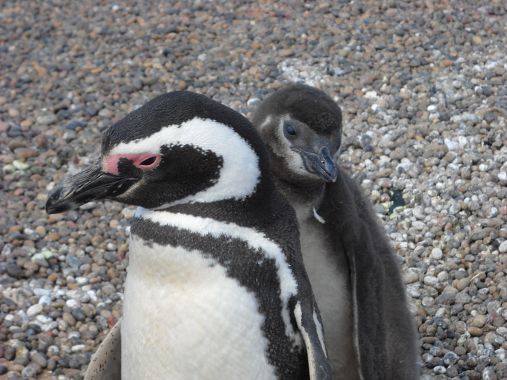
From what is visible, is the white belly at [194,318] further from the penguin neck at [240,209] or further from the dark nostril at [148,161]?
the dark nostril at [148,161]

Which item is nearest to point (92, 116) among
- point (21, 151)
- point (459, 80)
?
point (21, 151)

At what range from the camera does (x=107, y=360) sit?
321 centimetres

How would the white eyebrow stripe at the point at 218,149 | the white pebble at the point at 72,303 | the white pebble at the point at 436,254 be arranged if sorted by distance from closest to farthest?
the white eyebrow stripe at the point at 218,149 → the white pebble at the point at 72,303 → the white pebble at the point at 436,254

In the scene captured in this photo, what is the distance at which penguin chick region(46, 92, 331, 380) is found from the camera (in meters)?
2.62

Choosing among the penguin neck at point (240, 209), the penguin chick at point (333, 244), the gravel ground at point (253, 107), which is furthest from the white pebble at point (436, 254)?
the penguin neck at point (240, 209)

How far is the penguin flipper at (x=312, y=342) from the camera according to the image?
2.69 m

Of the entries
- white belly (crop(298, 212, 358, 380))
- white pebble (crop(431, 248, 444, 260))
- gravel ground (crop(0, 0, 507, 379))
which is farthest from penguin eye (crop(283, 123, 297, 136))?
white pebble (crop(431, 248, 444, 260))

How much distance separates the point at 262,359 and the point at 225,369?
12 centimetres

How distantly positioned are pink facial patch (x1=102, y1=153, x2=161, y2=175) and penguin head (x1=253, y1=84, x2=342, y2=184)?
1.02 metres

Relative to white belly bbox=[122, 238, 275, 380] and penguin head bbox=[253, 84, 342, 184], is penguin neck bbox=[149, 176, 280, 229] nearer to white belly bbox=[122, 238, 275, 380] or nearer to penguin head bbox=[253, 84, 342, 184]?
white belly bbox=[122, 238, 275, 380]

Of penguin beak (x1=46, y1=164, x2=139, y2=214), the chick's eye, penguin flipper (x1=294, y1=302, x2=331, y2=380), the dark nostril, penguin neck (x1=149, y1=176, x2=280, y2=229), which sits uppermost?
the dark nostril

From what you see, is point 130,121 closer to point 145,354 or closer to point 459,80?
point 145,354

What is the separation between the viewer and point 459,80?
5.92 meters

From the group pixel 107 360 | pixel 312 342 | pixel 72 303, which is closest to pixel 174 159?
pixel 312 342
